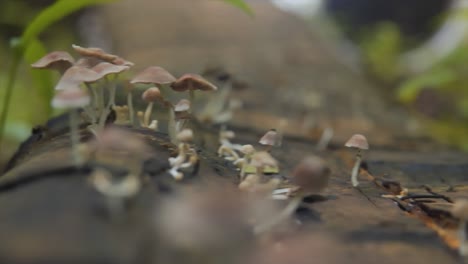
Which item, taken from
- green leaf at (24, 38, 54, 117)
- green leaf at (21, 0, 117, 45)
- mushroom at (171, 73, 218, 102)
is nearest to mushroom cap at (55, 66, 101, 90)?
mushroom at (171, 73, 218, 102)

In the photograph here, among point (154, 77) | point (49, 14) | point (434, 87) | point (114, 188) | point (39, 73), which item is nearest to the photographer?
point (114, 188)

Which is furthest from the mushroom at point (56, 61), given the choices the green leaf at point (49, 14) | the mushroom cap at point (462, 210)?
the mushroom cap at point (462, 210)

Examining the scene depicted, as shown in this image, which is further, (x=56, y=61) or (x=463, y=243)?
(x=56, y=61)

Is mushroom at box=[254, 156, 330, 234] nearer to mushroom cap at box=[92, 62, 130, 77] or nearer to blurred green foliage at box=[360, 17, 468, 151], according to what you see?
mushroom cap at box=[92, 62, 130, 77]

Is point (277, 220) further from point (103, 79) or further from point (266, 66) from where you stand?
point (266, 66)

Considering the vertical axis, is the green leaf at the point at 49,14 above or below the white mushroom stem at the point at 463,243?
above

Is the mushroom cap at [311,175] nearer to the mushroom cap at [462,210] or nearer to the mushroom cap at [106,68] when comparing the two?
the mushroom cap at [462,210]

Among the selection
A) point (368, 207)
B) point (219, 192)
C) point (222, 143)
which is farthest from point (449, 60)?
point (219, 192)

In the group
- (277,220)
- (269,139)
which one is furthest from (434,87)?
(277,220)
